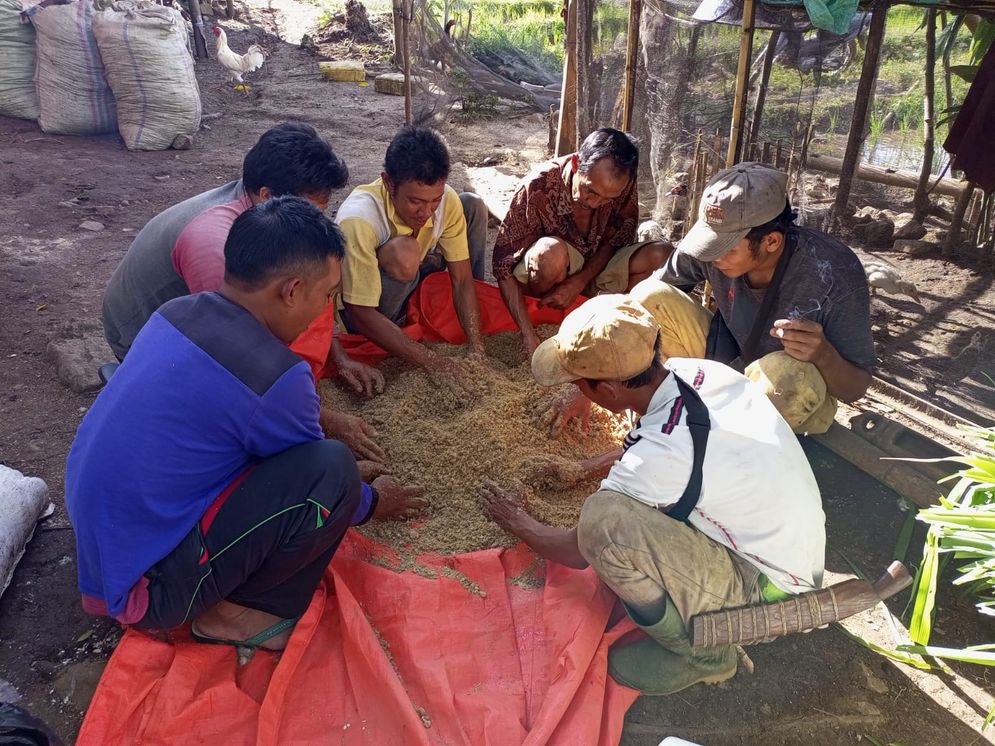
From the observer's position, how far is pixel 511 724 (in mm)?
1610

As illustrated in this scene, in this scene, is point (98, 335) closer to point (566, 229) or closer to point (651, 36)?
point (566, 229)

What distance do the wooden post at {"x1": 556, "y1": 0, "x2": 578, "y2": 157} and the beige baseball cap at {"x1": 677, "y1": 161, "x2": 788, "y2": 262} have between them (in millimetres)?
2541

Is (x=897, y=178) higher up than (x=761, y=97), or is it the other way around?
(x=761, y=97)

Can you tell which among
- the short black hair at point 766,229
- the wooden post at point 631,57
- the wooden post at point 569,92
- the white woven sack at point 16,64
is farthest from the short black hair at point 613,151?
the white woven sack at point 16,64

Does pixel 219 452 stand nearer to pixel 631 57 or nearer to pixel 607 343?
pixel 607 343

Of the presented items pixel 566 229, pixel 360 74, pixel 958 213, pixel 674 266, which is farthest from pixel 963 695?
pixel 360 74

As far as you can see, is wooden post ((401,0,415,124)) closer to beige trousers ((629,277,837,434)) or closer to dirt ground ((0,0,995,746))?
dirt ground ((0,0,995,746))

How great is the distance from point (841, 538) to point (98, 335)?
3159mm

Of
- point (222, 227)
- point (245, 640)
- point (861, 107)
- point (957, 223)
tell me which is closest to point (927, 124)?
point (957, 223)

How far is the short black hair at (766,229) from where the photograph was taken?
7.29ft

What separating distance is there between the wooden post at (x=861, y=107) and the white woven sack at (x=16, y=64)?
19.7 ft

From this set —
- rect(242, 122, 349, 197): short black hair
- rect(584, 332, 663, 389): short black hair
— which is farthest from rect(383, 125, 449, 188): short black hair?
rect(584, 332, 663, 389): short black hair

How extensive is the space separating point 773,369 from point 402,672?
56.7 inches

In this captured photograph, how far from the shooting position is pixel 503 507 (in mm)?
1990
